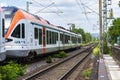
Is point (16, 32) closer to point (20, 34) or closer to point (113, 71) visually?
point (20, 34)

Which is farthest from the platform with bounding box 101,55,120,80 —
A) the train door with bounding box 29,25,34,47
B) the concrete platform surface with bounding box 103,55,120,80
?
the train door with bounding box 29,25,34,47

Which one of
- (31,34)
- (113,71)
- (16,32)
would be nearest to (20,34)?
(16,32)

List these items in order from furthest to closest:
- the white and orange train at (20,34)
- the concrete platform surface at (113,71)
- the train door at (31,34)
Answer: the train door at (31,34) → the white and orange train at (20,34) → the concrete platform surface at (113,71)

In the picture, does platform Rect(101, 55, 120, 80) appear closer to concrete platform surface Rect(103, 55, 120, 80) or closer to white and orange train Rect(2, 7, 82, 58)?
concrete platform surface Rect(103, 55, 120, 80)

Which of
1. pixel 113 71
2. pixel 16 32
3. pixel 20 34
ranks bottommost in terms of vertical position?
pixel 113 71

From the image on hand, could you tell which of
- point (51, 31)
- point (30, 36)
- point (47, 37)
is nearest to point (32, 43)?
point (30, 36)

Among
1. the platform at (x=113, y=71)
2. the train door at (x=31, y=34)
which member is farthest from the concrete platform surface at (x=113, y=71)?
the train door at (x=31, y=34)

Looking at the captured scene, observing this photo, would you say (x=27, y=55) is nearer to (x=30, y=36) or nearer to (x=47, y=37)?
(x=30, y=36)

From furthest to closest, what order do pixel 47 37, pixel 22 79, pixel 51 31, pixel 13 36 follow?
pixel 51 31
pixel 47 37
pixel 13 36
pixel 22 79

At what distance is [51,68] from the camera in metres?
25.0

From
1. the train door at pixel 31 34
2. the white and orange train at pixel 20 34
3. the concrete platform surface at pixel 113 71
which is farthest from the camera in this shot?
the train door at pixel 31 34

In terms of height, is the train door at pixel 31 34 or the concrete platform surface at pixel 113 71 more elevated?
the train door at pixel 31 34

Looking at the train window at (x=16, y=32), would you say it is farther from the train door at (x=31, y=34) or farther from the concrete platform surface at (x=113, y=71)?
the concrete platform surface at (x=113, y=71)

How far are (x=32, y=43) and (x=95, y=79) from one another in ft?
34.9
